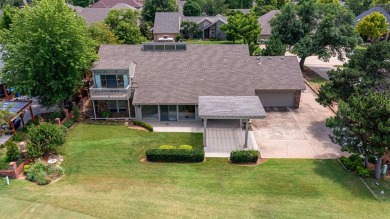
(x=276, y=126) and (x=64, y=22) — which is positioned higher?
(x=64, y=22)

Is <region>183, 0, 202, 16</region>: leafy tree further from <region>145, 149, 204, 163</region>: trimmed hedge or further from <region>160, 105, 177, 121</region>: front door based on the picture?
<region>145, 149, 204, 163</region>: trimmed hedge

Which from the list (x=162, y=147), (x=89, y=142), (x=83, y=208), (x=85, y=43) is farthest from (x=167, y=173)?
(x=85, y=43)

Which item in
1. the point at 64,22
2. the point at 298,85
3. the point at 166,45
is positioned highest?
the point at 64,22

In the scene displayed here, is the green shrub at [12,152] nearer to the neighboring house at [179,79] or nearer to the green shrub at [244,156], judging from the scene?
the neighboring house at [179,79]

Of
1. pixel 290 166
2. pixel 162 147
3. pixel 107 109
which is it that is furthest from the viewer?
pixel 107 109

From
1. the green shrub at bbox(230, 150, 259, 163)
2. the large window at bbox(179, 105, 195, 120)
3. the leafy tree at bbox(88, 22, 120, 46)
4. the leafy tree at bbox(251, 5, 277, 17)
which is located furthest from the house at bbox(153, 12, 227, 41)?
the green shrub at bbox(230, 150, 259, 163)

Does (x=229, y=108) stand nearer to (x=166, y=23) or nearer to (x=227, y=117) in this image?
(x=227, y=117)

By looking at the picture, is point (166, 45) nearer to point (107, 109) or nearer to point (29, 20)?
point (107, 109)

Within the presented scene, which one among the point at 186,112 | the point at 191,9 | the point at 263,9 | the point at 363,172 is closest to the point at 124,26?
the point at 186,112
